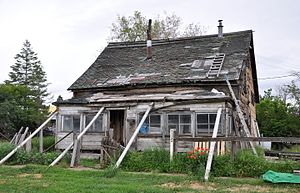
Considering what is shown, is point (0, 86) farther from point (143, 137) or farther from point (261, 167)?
point (261, 167)

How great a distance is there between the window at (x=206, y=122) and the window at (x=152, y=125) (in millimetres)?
1885

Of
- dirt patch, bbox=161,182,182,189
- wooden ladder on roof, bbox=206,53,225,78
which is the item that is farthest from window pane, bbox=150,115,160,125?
dirt patch, bbox=161,182,182,189

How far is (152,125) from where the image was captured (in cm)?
1812

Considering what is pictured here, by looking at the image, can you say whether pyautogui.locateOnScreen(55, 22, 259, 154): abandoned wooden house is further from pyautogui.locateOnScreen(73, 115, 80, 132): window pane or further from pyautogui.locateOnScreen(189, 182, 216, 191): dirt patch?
pyautogui.locateOnScreen(189, 182, 216, 191): dirt patch

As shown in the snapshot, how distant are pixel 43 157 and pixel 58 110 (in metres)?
4.97

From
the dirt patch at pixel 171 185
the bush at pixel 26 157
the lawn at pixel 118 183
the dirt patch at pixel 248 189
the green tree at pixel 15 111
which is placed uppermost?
the green tree at pixel 15 111

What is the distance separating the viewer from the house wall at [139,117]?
1688 centimetres

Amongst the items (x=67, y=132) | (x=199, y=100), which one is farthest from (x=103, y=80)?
(x=199, y=100)

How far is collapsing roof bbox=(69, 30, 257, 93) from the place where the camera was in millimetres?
18938

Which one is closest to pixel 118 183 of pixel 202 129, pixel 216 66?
pixel 202 129

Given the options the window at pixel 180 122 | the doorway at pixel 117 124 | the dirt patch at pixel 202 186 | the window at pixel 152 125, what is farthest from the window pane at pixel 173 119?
the dirt patch at pixel 202 186

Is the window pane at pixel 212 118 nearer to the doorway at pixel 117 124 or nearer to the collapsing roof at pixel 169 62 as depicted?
the collapsing roof at pixel 169 62

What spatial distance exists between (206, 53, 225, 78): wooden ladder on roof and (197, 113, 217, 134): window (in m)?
2.10

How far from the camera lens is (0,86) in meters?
41.0
